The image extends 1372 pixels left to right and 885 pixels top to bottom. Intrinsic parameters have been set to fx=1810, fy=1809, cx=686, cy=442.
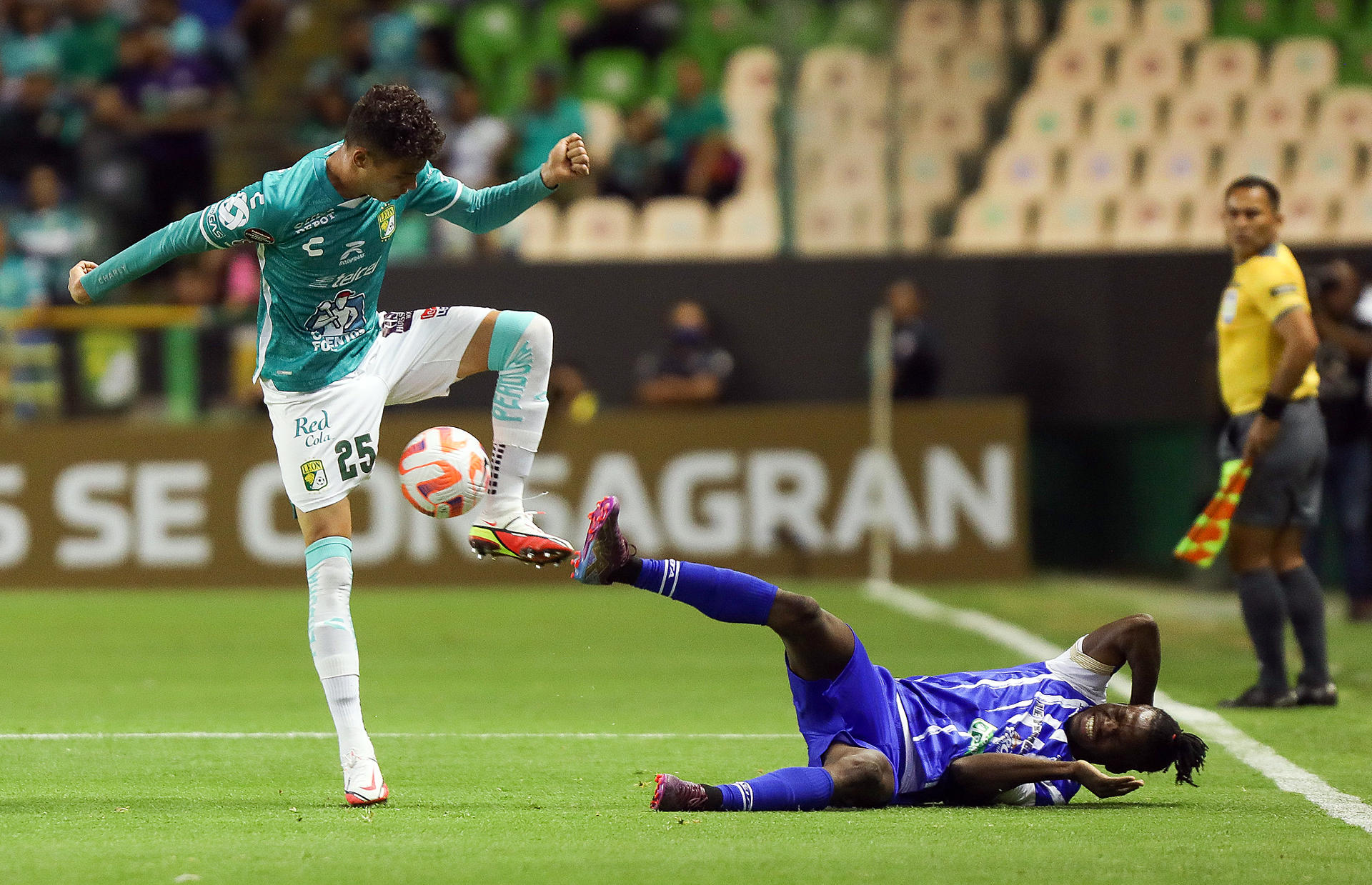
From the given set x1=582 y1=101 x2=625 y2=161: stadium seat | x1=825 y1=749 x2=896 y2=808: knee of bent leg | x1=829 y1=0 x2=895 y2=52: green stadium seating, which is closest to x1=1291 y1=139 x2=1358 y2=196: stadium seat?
x1=829 y1=0 x2=895 y2=52: green stadium seating

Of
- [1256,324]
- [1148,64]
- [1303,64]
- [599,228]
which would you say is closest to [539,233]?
[599,228]

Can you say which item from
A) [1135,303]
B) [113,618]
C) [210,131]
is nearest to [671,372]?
[1135,303]

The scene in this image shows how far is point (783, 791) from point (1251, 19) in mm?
13096

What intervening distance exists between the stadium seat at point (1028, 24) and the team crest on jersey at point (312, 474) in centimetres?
1134

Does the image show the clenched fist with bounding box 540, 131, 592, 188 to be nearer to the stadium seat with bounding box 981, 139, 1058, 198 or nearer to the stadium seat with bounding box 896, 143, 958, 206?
the stadium seat with bounding box 896, 143, 958, 206

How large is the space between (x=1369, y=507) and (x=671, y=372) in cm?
537

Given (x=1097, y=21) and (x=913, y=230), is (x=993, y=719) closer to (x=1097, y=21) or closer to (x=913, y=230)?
(x=913, y=230)

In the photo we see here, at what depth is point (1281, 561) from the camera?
8.52 metres

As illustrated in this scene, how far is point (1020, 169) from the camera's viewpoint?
1590cm

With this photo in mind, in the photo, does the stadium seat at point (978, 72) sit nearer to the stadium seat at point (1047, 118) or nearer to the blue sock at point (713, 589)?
the stadium seat at point (1047, 118)

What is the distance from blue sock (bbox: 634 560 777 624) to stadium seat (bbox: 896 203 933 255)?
9717 millimetres

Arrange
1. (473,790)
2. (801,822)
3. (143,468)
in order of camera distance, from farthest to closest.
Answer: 1. (143,468)
2. (473,790)
3. (801,822)

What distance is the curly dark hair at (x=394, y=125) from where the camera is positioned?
5.74 metres

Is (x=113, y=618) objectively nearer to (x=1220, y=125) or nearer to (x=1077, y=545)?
(x=1077, y=545)
